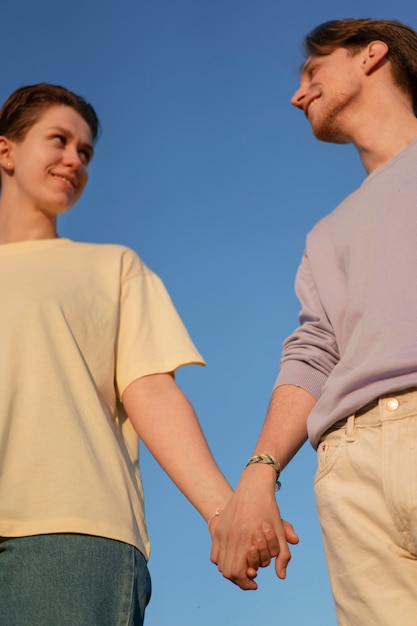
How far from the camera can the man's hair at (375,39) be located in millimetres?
4223

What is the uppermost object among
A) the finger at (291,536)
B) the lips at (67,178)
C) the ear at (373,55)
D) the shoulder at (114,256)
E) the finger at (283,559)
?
the ear at (373,55)

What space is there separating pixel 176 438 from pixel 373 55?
197 cm

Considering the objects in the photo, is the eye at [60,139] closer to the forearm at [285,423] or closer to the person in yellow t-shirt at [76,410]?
the person in yellow t-shirt at [76,410]

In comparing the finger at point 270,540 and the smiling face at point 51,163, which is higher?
the smiling face at point 51,163

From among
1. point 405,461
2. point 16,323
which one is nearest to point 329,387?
point 405,461

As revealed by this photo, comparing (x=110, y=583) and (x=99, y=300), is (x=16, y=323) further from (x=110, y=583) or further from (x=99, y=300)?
(x=110, y=583)

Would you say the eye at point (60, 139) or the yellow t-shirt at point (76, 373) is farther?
the eye at point (60, 139)

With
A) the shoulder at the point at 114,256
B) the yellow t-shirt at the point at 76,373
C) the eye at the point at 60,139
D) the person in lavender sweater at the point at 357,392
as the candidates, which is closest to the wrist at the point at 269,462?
the person in lavender sweater at the point at 357,392

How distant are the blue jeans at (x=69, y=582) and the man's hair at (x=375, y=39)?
2400mm

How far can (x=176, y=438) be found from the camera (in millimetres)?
3361

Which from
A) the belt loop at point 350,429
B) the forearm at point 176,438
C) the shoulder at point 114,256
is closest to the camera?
the belt loop at point 350,429

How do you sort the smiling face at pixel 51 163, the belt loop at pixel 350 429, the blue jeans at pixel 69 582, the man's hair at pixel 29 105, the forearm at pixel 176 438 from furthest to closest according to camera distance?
the man's hair at pixel 29 105 → the smiling face at pixel 51 163 → the forearm at pixel 176 438 → the belt loop at pixel 350 429 → the blue jeans at pixel 69 582

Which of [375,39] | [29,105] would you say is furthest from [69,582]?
[375,39]

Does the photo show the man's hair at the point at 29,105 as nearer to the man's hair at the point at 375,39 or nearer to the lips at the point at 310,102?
the lips at the point at 310,102
